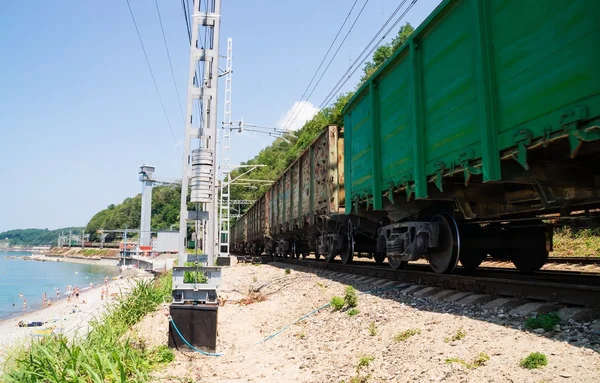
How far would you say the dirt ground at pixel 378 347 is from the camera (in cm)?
328

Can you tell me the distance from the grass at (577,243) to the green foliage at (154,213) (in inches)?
4449

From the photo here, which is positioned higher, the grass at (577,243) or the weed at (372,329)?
the grass at (577,243)

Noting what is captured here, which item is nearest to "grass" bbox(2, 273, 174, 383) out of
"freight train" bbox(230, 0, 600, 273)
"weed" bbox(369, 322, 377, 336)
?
"weed" bbox(369, 322, 377, 336)

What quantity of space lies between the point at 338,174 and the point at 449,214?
460 centimetres

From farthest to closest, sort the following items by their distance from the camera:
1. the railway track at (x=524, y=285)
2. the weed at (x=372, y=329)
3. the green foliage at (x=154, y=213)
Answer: the green foliage at (x=154, y=213)
the weed at (x=372, y=329)
the railway track at (x=524, y=285)

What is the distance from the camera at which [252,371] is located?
5.20m

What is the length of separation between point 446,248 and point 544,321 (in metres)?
2.90

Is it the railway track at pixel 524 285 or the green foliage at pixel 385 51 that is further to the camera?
the green foliage at pixel 385 51

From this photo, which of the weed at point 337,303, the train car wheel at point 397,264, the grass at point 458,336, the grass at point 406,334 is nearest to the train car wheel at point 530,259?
the train car wheel at point 397,264

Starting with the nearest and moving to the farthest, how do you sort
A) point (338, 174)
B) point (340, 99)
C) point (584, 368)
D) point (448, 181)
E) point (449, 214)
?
point (584, 368), point (448, 181), point (449, 214), point (338, 174), point (340, 99)

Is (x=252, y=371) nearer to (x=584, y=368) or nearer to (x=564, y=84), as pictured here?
(x=584, y=368)

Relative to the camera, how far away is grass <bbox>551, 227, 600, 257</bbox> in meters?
13.4

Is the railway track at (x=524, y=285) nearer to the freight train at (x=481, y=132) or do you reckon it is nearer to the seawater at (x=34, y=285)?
the freight train at (x=481, y=132)

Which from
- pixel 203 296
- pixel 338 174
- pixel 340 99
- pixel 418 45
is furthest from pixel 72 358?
pixel 340 99
